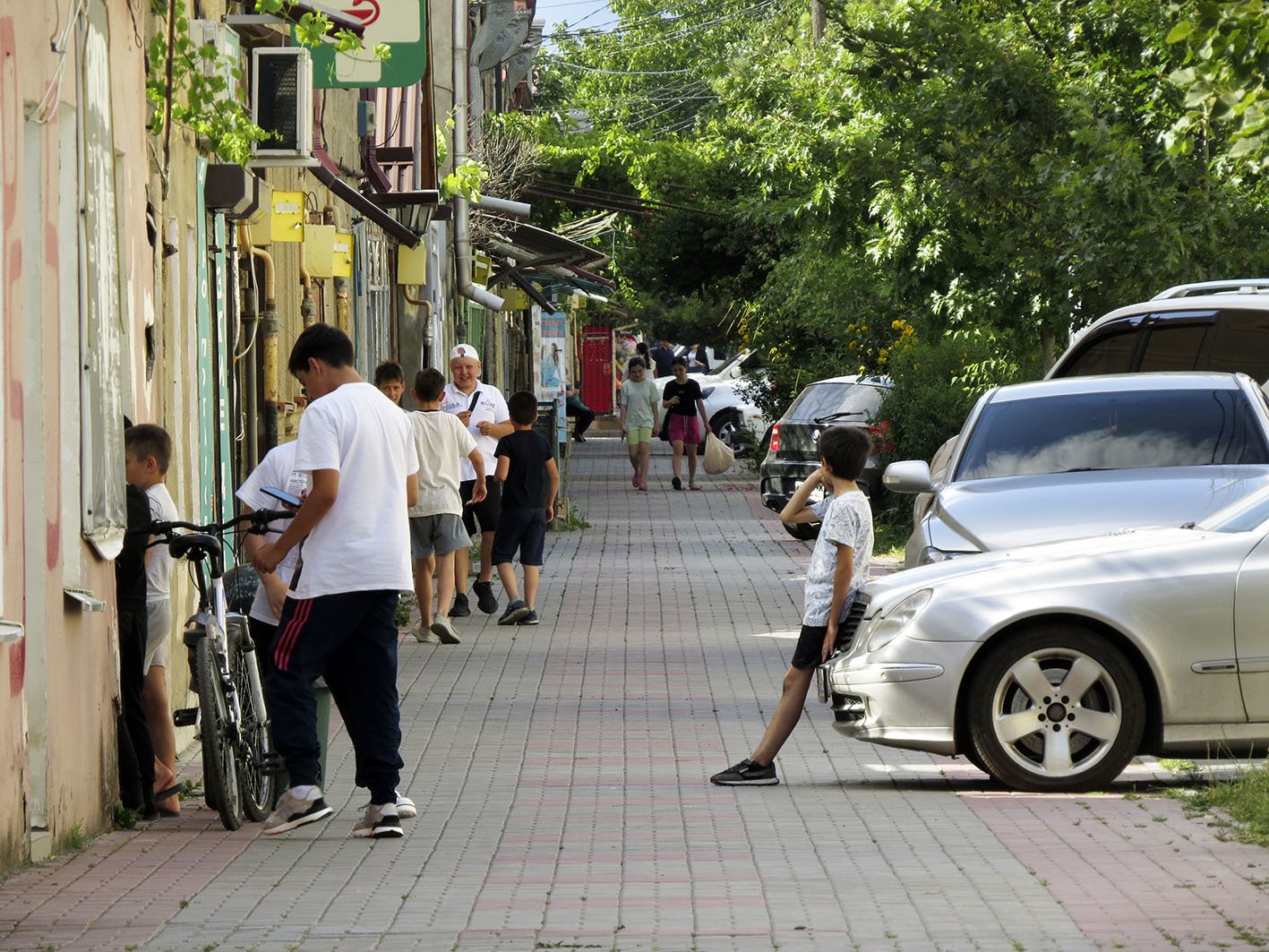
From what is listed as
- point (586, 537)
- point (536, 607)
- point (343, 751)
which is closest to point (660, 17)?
point (586, 537)

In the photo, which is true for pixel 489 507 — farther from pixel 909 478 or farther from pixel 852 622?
pixel 852 622

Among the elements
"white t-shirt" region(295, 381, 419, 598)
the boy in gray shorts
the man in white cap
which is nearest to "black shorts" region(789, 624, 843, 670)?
"white t-shirt" region(295, 381, 419, 598)

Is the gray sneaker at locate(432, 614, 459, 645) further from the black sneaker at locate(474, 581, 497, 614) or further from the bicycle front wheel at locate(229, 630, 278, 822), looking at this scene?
the bicycle front wheel at locate(229, 630, 278, 822)

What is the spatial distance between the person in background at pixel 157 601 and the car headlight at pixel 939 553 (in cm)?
359

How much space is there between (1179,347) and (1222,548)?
4646 mm

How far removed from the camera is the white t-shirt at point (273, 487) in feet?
28.8

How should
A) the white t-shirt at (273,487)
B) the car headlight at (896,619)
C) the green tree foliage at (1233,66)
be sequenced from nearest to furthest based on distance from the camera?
1. the green tree foliage at (1233,66)
2. the white t-shirt at (273,487)
3. the car headlight at (896,619)

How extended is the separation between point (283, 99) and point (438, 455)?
283cm

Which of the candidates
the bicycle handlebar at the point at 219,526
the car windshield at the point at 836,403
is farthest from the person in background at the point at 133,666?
the car windshield at the point at 836,403

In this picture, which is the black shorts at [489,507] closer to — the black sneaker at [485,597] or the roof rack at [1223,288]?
the black sneaker at [485,597]

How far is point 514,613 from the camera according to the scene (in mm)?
16031

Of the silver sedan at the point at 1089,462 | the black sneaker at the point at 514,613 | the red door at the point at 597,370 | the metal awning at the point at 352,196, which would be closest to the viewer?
the silver sedan at the point at 1089,462

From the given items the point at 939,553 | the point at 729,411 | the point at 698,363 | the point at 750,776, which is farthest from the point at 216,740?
the point at 698,363

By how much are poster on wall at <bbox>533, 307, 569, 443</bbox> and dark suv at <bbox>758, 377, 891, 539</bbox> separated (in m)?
2.65
